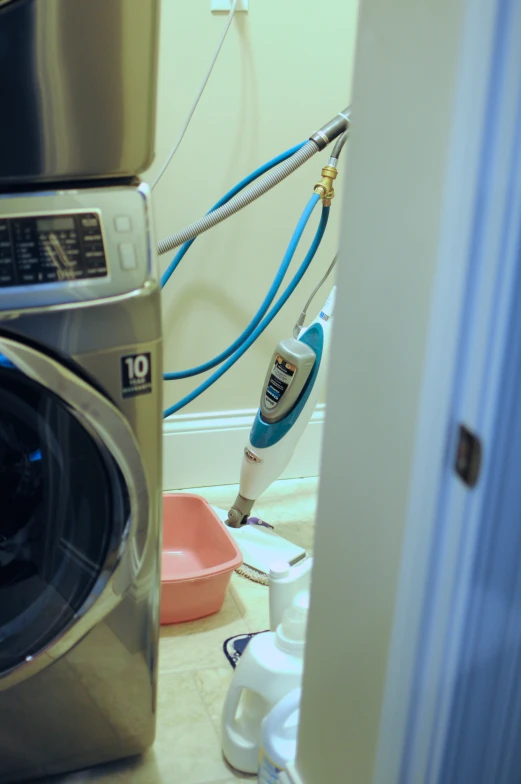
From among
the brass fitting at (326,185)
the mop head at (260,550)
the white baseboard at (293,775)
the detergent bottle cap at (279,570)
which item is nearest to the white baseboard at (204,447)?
the mop head at (260,550)

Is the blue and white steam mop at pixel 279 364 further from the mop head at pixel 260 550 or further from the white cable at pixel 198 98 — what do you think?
the white cable at pixel 198 98

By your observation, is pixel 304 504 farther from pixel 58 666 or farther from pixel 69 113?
pixel 69 113

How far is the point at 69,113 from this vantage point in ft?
2.48

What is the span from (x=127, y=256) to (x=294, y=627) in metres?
0.56

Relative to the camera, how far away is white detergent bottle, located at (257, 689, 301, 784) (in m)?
0.97

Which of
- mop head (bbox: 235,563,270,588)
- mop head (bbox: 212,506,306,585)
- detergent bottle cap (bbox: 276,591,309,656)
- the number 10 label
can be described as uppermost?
the number 10 label

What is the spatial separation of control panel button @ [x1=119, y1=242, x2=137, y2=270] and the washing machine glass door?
0.57 ft

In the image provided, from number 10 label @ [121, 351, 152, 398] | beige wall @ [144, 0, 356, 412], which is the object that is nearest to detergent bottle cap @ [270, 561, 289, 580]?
number 10 label @ [121, 351, 152, 398]

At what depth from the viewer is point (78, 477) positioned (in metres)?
0.90

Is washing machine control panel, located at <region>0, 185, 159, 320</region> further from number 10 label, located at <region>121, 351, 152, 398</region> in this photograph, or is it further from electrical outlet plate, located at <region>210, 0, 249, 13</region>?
electrical outlet plate, located at <region>210, 0, 249, 13</region>

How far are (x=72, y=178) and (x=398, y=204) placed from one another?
0.38 m

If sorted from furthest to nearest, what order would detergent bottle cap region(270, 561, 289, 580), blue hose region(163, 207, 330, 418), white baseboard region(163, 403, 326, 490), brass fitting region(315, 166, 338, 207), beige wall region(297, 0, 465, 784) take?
white baseboard region(163, 403, 326, 490)
blue hose region(163, 207, 330, 418)
brass fitting region(315, 166, 338, 207)
detergent bottle cap region(270, 561, 289, 580)
beige wall region(297, 0, 465, 784)

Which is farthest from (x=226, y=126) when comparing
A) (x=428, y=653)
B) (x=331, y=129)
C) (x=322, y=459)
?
(x=428, y=653)

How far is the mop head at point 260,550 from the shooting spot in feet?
5.16
